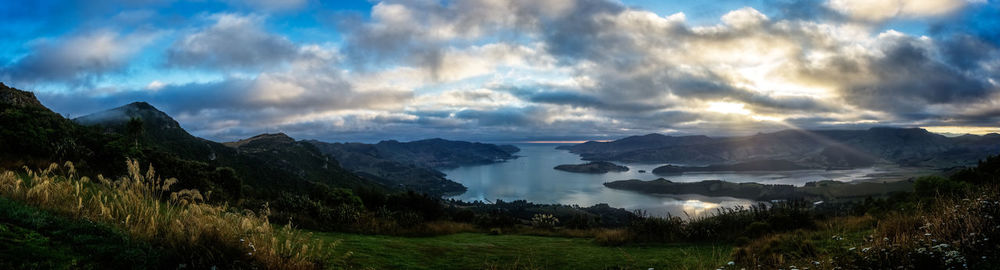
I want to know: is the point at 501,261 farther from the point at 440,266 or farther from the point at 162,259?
the point at 162,259

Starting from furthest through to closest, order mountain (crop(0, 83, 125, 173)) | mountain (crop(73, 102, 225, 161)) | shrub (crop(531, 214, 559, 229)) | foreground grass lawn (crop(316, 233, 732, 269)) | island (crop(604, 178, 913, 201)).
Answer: island (crop(604, 178, 913, 201)), mountain (crop(73, 102, 225, 161)), shrub (crop(531, 214, 559, 229)), mountain (crop(0, 83, 125, 173)), foreground grass lawn (crop(316, 233, 732, 269))

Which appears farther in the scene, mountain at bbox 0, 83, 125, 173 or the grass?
mountain at bbox 0, 83, 125, 173

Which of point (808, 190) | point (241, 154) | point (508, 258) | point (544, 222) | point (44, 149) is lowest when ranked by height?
point (808, 190)

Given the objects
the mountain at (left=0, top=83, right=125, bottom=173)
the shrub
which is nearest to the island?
the shrub

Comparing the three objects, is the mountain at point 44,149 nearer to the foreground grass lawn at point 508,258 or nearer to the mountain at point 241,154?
the foreground grass lawn at point 508,258

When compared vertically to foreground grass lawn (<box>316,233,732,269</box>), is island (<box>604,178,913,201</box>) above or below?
below

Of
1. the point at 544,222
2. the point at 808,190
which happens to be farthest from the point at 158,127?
the point at 808,190

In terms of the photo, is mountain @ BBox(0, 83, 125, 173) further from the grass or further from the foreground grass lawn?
the foreground grass lawn

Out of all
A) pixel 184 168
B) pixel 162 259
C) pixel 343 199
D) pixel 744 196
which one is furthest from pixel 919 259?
pixel 744 196

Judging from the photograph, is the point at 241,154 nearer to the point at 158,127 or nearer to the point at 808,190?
the point at 158,127

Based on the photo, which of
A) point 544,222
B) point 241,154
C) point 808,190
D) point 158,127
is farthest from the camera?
point 808,190

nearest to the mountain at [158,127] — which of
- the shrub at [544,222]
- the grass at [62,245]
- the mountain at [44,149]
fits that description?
the mountain at [44,149]
